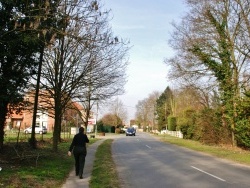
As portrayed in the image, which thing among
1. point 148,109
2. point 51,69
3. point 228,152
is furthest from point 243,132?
point 148,109

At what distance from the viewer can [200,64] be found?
112 feet

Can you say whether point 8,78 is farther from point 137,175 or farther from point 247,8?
point 247,8

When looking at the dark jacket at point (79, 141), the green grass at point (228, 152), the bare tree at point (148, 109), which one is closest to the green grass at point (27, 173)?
the dark jacket at point (79, 141)

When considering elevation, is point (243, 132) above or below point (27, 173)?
above

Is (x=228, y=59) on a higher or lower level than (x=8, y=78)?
higher

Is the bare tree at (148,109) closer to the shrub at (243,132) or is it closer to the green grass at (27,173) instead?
the shrub at (243,132)

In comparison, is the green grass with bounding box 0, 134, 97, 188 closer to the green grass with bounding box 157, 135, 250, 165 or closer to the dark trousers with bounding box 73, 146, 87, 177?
the dark trousers with bounding box 73, 146, 87, 177

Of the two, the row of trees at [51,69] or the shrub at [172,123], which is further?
the shrub at [172,123]

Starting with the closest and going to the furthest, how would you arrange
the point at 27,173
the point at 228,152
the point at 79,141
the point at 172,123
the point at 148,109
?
the point at 27,173 → the point at 79,141 → the point at 228,152 → the point at 172,123 → the point at 148,109

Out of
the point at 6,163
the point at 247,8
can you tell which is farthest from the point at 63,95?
the point at 247,8

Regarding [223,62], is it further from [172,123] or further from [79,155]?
[172,123]

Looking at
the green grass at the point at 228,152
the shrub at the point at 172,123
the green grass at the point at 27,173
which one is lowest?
the green grass at the point at 27,173

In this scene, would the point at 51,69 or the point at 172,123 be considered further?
the point at 172,123

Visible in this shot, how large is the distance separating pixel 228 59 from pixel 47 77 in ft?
54.8
